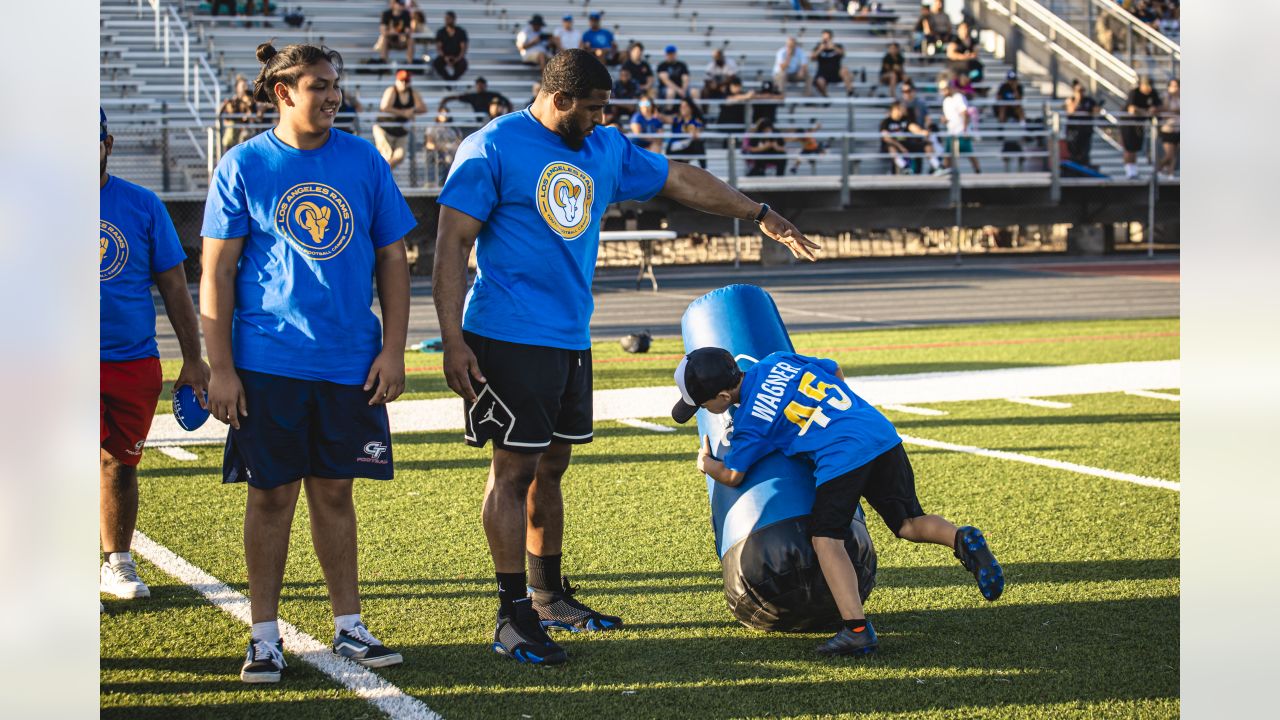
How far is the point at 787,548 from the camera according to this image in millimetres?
4098

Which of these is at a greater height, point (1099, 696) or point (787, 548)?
point (787, 548)

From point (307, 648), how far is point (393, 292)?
115 centimetres

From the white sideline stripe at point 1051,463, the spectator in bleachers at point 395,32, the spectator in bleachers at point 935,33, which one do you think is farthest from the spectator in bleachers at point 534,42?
the white sideline stripe at point 1051,463

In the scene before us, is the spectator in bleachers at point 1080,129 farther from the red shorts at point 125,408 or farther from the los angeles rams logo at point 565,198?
the red shorts at point 125,408

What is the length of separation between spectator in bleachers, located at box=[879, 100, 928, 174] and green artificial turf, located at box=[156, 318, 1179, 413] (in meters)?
8.73

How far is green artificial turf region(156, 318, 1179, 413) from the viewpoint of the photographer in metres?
10.5

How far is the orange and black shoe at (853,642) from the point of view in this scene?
Answer: 12.9 feet

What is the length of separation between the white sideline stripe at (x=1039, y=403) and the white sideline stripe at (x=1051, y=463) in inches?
59.7

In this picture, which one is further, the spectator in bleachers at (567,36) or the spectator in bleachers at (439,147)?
the spectator in bleachers at (567,36)

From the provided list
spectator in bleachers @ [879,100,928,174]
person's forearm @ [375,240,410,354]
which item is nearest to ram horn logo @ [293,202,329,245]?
person's forearm @ [375,240,410,354]

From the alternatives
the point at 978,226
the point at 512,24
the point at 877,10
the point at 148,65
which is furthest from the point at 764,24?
the point at 148,65
